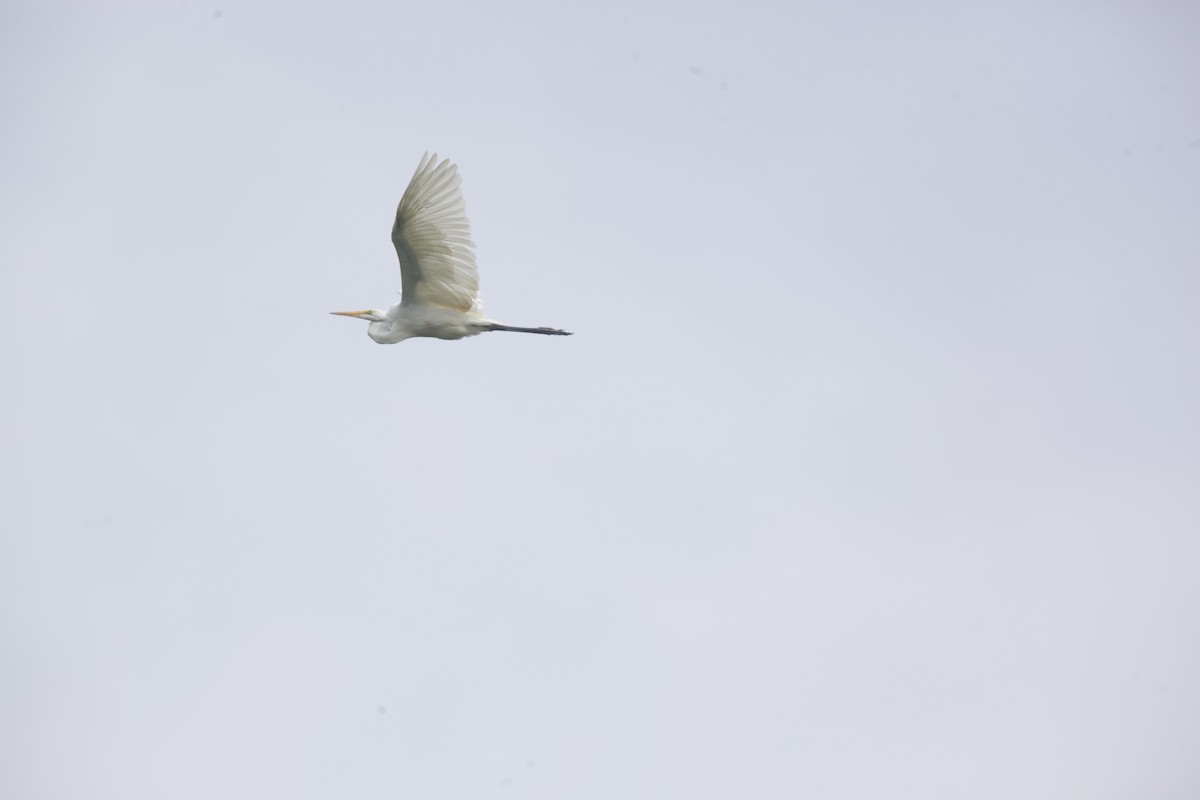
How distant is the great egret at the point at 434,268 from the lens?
1373 centimetres

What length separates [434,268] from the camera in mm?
14398

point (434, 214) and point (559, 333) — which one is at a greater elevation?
point (434, 214)

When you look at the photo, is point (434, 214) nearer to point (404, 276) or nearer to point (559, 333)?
point (404, 276)

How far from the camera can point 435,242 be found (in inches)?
556

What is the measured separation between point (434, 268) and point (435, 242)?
0.38 meters

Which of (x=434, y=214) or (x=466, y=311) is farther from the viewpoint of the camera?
(x=466, y=311)

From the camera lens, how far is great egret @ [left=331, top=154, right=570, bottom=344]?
13.7 meters

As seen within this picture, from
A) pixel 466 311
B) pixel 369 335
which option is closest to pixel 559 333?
pixel 466 311

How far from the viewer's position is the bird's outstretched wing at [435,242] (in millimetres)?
13695

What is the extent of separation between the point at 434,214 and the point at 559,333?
2374mm

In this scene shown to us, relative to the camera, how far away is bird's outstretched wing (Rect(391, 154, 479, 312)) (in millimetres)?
13695

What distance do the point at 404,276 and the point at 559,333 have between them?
2.01m

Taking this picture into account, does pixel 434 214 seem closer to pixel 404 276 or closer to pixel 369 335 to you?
pixel 404 276

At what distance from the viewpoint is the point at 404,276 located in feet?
48.0
